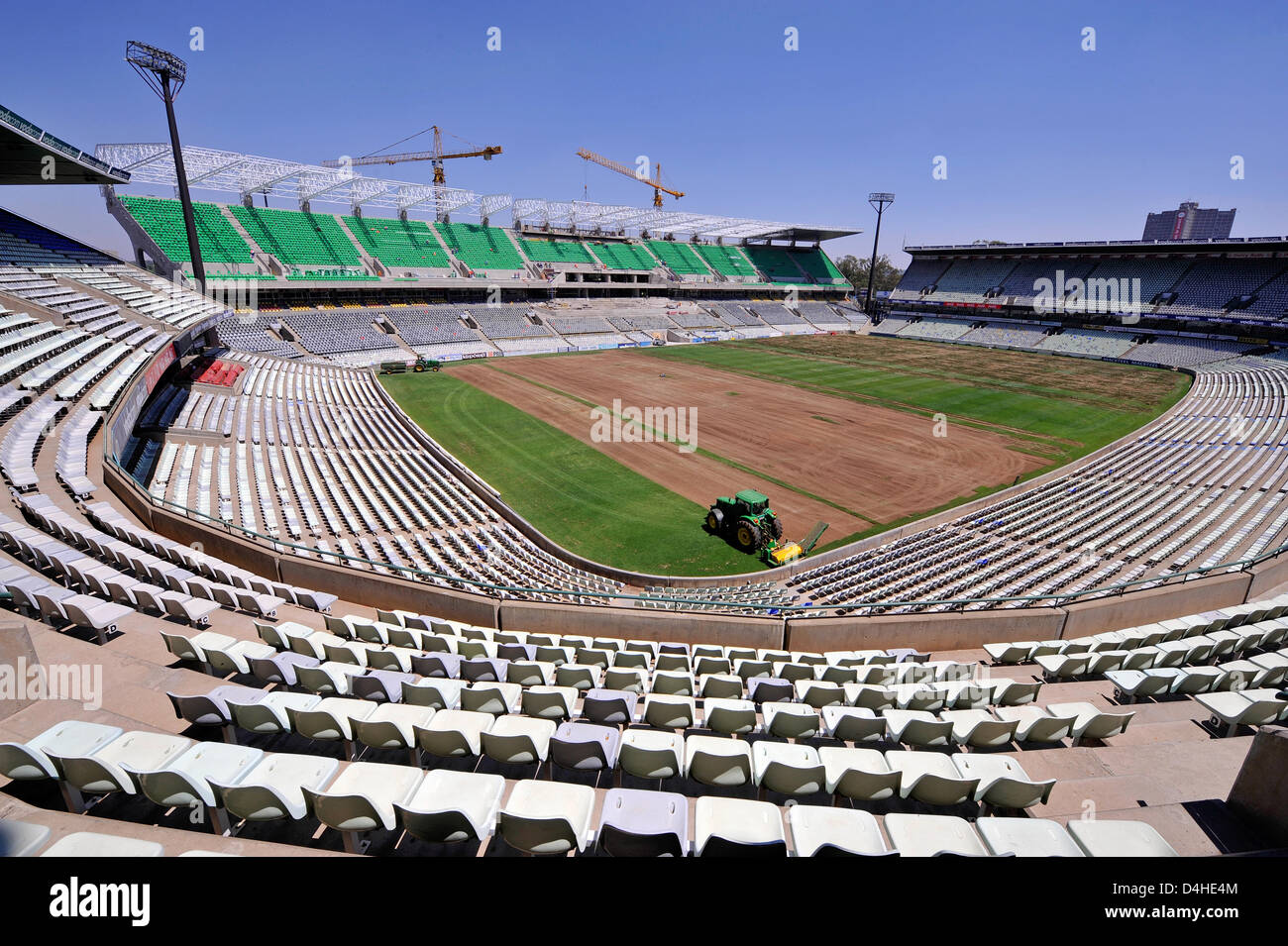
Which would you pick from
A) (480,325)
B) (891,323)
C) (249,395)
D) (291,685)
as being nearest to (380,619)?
(291,685)

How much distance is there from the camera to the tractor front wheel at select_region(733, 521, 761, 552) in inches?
918

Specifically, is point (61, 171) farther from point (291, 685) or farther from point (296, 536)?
point (291, 685)

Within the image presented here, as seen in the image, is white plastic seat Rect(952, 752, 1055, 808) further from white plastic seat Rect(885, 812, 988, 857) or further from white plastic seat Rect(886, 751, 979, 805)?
white plastic seat Rect(885, 812, 988, 857)

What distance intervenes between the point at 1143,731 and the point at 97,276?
54005 millimetres

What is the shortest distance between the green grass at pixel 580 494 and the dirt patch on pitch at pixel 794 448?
168 cm

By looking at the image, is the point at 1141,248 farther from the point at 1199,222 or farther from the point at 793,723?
the point at 1199,222

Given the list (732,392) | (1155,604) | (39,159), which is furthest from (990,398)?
(39,159)

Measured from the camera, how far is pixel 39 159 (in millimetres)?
34906

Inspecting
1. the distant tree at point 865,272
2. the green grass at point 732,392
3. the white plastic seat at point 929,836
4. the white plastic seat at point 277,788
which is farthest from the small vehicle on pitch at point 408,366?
the distant tree at point 865,272

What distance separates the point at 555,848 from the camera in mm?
5086

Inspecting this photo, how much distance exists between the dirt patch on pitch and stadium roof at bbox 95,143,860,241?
3322 cm

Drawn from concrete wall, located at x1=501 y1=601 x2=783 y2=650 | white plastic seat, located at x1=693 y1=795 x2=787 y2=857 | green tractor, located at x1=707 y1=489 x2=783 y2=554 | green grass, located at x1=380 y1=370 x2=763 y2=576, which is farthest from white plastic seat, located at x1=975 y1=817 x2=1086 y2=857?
green tractor, located at x1=707 y1=489 x2=783 y2=554

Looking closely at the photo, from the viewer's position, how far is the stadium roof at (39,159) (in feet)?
98.1

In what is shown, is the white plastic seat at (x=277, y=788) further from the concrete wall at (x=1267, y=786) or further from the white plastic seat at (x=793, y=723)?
the concrete wall at (x=1267, y=786)
